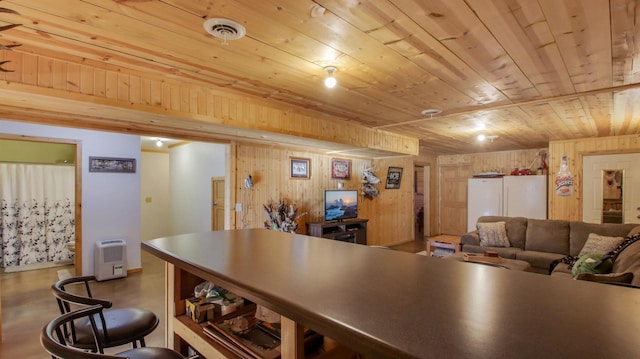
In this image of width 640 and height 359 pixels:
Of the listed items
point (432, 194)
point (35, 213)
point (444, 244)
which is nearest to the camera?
point (444, 244)

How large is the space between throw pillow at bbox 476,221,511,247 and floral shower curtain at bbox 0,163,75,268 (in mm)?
6956

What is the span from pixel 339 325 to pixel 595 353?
0.46 meters

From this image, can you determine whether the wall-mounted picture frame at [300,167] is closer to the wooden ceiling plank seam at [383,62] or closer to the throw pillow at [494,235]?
the wooden ceiling plank seam at [383,62]

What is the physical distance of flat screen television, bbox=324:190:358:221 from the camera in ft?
18.5

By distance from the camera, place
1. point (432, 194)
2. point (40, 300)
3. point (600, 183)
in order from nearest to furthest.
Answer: point (40, 300)
point (600, 183)
point (432, 194)

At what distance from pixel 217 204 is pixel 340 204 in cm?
231

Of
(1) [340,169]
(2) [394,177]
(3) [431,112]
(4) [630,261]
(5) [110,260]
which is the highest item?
(3) [431,112]

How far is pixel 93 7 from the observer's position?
1586 mm

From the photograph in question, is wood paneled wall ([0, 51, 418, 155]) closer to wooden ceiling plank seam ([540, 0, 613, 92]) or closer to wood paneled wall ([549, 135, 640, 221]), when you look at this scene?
wooden ceiling plank seam ([540, 0, 613, 92])

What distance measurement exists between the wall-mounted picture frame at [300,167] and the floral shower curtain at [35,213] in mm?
3978

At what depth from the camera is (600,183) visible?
5.59m

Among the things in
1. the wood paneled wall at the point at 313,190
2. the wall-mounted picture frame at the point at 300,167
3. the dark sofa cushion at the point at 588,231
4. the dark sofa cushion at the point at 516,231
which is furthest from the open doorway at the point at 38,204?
the dark sofa cushion at the point at 588,231

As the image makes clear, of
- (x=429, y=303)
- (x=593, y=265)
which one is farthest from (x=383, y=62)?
(x=593, y=265)

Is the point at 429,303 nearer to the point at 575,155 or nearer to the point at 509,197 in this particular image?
the point at 575,155
